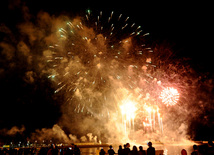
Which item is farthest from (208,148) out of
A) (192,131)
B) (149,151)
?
(192,131)

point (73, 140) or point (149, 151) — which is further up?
point (149, 151)

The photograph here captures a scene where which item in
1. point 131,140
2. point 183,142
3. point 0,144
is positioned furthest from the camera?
point 183,142

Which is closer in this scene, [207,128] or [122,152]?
[122,152]

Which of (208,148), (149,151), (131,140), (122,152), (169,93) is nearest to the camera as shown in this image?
(208,148)

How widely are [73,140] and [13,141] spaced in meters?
20.9

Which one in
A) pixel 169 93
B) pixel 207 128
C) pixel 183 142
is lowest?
pixel 183 142

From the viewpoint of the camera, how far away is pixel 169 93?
27.3 meters

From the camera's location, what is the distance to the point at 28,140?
6378cm

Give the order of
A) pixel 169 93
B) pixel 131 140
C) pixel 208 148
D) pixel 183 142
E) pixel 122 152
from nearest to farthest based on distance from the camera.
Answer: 1. pixel 208 148
2. pixel 122 152
3. pixel 169 93
4. pixel 131 140
5. pixel 183 142

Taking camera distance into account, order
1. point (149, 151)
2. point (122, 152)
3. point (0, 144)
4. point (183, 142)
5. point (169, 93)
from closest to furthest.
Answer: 1. point (149, 151)
2. point (122, 152)
3. point (169, 93)
4. point (0, 144)
5. point (183, 142)

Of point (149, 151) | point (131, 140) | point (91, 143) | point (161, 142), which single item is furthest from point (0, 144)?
point (149, 151)

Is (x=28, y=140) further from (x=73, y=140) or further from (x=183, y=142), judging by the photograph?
(x=183, y=142)

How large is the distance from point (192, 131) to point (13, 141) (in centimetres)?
6564

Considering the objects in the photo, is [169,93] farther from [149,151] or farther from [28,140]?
[28,140]
